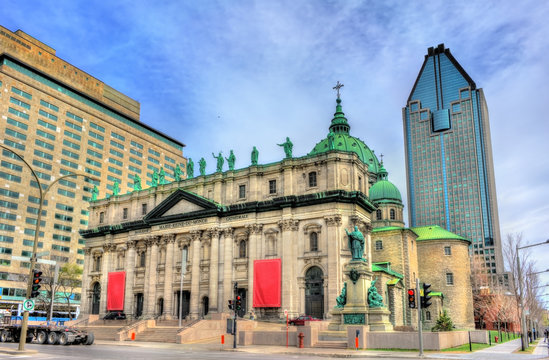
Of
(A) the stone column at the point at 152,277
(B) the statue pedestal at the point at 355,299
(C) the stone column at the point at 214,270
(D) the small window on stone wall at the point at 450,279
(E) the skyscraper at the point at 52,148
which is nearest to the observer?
(B) the statue pedestal at the point at 355,299

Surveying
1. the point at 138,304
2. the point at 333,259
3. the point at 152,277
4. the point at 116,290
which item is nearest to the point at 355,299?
the point at 333,259

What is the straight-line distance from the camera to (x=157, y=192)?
2709 inches

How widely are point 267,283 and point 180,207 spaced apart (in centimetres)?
1708

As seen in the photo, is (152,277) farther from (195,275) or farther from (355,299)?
(355,299)

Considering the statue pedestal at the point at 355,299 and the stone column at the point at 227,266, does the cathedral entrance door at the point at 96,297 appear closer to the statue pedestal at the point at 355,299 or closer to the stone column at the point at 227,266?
the stone column at the point at 227,266

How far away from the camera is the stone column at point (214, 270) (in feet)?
190

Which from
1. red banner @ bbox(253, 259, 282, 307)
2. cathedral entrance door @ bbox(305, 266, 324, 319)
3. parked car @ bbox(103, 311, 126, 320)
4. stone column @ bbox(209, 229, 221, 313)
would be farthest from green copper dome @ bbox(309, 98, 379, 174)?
parked car @ bbox(103, 311, 126, 320)

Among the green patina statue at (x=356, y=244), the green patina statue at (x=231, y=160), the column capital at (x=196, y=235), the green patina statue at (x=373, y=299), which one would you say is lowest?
the green patina statue at (x=373, y=299)

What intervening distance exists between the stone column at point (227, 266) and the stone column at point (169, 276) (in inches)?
327

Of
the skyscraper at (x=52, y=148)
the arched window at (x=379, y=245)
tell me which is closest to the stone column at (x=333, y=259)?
the arched window at (x=379, y=245)

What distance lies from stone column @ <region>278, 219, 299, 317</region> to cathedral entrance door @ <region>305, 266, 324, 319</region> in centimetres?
133

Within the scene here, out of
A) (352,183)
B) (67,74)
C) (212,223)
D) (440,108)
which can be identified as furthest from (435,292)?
(440,108)

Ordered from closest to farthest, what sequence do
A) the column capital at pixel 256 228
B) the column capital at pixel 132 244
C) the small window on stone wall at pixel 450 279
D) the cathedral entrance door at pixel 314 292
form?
the cathedral entrance door at pixel 314 292, the column capital at pixel 256 228, the column capital at pixel 132 244, the small window on stone wall at pixel 450 279

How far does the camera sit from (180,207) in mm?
65062
